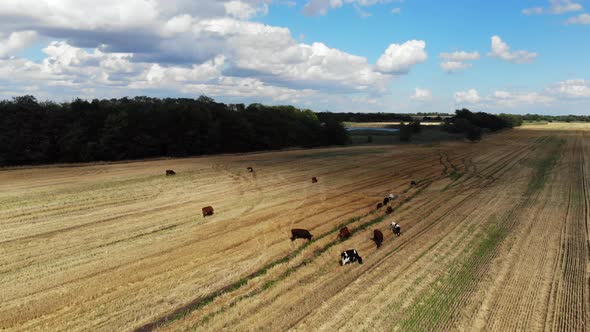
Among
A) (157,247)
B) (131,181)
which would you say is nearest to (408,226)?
(157,247)

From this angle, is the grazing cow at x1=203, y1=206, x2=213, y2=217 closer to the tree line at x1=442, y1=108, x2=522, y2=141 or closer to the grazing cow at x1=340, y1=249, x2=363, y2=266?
the grazing cow at x1=340, y1=249, x2=363, y2=266

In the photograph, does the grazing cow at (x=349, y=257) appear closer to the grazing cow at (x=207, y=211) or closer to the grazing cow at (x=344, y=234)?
the grazing cow at (x=344, y=234)

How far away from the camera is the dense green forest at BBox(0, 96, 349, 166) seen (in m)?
56.2

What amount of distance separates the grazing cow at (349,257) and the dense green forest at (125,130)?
5381cm

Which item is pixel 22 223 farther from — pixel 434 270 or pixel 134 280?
pixel 434 270

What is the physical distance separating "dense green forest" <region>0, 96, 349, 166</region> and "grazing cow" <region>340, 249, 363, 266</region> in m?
53.8

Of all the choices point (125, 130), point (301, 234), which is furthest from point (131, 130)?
point (301, 234)

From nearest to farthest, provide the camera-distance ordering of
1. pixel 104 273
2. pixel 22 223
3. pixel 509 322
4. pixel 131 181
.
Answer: pixel 509 322 → pixel 104 273 → pixel 22 223 → pixel 131 181

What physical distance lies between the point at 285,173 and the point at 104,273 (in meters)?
28.6

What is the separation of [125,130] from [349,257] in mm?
55364

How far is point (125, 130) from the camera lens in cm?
6197

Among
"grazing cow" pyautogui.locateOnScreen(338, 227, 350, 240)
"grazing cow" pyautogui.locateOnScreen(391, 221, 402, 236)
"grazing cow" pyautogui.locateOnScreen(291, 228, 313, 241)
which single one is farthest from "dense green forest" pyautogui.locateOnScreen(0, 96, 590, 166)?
"grazing cow" pyautogui.locateOnScreen(391, 221, 402, 236)

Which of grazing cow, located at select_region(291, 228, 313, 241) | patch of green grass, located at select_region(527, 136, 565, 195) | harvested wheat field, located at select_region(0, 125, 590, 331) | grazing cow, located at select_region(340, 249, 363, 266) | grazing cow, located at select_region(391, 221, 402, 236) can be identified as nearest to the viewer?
harvested wheat field, located at select_region(0, 125, 590, 331)

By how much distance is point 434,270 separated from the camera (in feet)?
56.7
